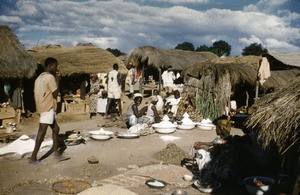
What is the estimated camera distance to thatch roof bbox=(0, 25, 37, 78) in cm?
1116

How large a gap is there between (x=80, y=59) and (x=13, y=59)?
3.38 m

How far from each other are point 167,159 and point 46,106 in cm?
280

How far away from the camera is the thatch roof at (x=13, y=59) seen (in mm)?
11164

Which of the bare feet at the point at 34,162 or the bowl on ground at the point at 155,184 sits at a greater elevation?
the bowl on ground at the point at 155,184

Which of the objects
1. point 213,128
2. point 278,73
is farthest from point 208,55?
point 213,128

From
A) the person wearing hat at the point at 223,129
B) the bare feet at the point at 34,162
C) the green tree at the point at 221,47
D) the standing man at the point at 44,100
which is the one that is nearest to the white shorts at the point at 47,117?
the standing man at the point at 44,100

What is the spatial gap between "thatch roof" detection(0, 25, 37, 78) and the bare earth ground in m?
3.83

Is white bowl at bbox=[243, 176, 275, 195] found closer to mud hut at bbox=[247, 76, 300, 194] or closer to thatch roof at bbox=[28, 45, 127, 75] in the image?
mud hut at bbox=[247, 76, 300, 194]

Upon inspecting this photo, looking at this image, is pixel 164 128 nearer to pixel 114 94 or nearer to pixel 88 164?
pixel 114 94

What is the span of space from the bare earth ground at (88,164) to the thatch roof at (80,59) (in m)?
5.10

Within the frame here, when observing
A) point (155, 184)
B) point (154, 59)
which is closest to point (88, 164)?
point (155, 184)

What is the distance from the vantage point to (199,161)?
576cm

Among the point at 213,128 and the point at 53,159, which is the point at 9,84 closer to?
the point at 53,159

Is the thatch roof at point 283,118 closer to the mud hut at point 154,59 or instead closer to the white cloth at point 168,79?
the white cloth at point 168,79
